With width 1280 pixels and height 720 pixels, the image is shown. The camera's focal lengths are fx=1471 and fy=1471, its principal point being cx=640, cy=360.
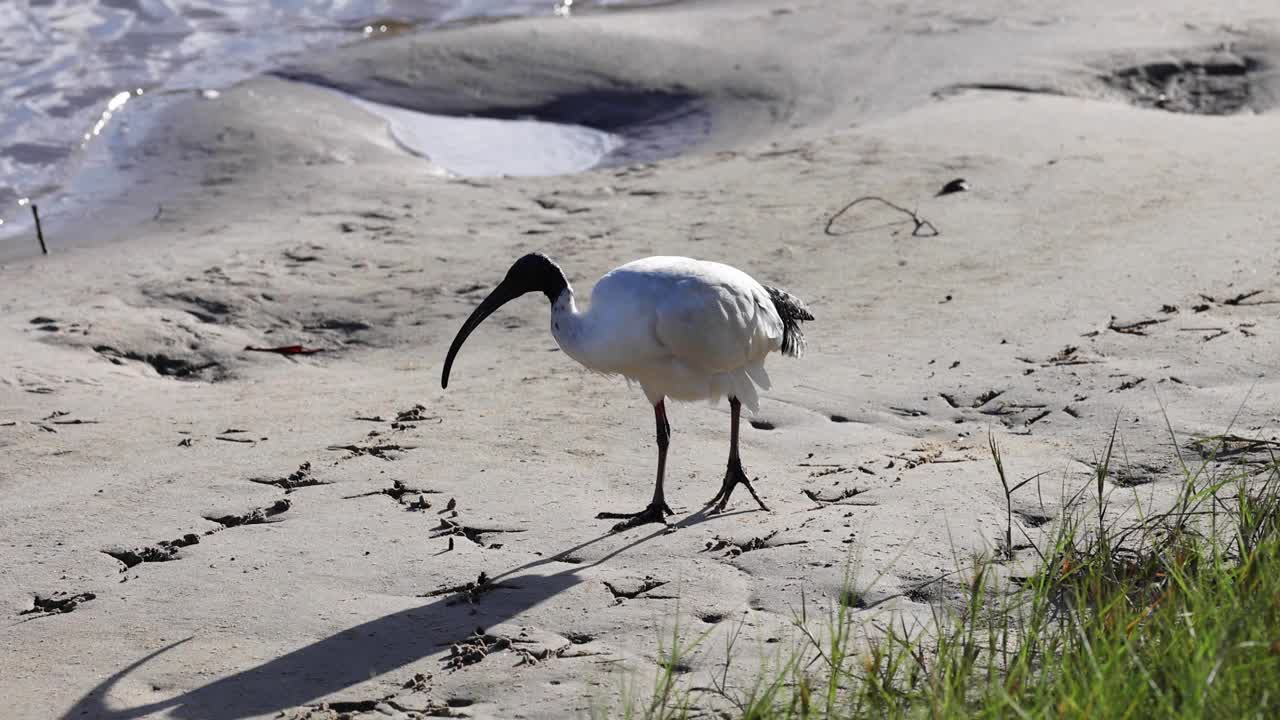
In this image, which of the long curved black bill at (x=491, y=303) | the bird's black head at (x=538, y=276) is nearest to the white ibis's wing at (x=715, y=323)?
the bird's black head at (x=538, y=276)

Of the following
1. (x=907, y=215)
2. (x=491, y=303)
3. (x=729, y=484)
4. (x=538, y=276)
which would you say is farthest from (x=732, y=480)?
(x=907, y=215)

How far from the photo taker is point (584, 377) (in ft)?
21.0

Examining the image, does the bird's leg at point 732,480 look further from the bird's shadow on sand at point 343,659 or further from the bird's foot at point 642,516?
the bird's shadow on sand at point 343,659

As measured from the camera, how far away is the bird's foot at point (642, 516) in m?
4.87

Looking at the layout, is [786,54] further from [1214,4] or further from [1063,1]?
[1214,4]

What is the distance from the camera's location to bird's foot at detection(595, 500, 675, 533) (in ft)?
16.0

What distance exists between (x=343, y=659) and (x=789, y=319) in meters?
2.29

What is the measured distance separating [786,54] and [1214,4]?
3.32 metres

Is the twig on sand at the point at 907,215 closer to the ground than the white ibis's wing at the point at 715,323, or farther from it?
closer to the ground

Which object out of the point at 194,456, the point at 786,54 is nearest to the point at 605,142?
the point at 786,54

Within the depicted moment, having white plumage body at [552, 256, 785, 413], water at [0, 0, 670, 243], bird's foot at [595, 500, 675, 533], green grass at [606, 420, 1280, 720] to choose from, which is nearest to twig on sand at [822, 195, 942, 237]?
white plumage body at [552, 256, 785, 413]

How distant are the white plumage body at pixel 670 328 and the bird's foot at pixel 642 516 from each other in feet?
1.35

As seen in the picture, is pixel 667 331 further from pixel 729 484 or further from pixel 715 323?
pixel 729 484

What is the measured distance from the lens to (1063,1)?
12.0m
